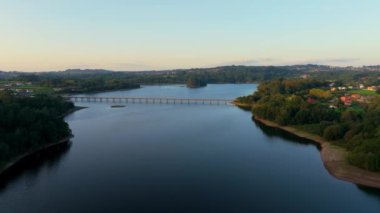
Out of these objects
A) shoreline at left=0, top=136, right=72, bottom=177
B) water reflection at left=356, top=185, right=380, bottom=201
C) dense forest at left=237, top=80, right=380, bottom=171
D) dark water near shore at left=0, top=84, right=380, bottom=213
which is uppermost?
dense forest at left=237, top=80, right=380, bottom=171

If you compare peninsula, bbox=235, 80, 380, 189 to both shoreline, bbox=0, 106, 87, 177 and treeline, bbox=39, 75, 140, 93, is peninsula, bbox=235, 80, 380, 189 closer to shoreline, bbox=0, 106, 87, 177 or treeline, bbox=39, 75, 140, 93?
shoreline, bbox=0, 106, 87, 177

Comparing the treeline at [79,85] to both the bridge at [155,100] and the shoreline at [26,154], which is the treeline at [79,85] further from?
the shoreline at [26,154]

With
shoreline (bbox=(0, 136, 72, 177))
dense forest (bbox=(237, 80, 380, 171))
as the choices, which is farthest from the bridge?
shoreline (bbox=(0, 136, 72, 177))

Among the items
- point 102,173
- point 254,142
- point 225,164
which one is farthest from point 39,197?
point 254,142

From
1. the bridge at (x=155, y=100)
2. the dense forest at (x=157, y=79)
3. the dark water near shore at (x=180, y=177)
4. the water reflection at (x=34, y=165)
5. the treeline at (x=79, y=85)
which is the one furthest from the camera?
the dense forest at (x=157, y=79)

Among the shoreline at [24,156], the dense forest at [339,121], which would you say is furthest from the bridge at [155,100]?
the shoreline at [24,156]

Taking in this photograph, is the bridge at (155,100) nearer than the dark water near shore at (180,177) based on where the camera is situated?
No

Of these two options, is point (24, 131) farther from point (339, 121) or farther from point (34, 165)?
point (339, 121)
